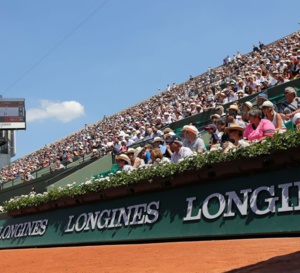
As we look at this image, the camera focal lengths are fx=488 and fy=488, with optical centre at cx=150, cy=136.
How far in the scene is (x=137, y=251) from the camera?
8.20 metres

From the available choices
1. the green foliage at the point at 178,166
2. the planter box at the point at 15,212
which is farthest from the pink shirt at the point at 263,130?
the planter box at the point at 15,212

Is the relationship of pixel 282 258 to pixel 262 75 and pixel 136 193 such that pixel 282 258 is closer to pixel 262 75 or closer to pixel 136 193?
pixel 136 193

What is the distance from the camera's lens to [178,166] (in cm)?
919

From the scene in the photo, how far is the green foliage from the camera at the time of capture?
748 centimetres

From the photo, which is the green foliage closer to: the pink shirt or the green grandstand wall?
the green grandstand wall

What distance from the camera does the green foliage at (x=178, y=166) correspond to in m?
7.48

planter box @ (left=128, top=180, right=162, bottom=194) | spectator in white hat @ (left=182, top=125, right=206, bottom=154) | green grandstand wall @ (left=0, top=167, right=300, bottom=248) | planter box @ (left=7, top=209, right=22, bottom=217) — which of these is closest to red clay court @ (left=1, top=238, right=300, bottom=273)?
green grandstand wall @ (left=0, top=167, right=300, bottom=248)

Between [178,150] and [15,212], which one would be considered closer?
[178,150]

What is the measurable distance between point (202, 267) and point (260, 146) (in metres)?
2.99

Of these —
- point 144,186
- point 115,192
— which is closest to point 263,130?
point 144,186

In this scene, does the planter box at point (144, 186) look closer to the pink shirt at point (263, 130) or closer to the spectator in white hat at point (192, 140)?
the spectator in white hat at point (192, 140)

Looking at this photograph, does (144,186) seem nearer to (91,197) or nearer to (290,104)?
(91,197)

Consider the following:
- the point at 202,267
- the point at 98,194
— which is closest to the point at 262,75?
the point at 98,194

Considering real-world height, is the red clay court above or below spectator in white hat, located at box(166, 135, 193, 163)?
below
